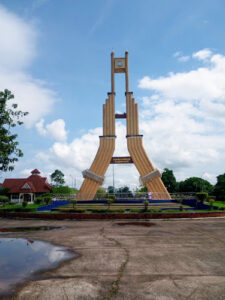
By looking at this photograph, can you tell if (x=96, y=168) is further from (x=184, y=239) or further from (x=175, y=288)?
(x=175, y=288)

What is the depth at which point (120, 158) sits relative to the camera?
1481 inches

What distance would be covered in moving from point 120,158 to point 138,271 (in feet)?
98.2

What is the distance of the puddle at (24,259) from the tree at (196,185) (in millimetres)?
66280

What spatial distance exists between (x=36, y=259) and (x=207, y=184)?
7678 cm

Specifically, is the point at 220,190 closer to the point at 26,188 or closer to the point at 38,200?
the point at 38,200

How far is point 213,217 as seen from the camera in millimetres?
21750

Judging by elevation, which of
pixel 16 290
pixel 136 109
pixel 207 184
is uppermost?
pixel 136 109

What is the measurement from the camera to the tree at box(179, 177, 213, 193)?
238ft

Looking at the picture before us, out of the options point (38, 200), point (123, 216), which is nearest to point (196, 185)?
point (38, 200)

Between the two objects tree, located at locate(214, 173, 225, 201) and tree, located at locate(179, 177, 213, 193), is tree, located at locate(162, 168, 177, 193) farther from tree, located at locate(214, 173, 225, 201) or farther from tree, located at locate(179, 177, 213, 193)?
tree, located at locate(214, 173, 225, 201)

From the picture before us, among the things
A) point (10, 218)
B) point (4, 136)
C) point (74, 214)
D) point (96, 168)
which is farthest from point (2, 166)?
point (96, 168)

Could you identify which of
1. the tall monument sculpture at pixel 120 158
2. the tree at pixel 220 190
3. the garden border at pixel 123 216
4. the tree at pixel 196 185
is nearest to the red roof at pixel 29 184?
the tall monument sculpture at pixel 120 158

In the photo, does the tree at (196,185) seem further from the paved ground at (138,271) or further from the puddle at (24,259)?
the puddle at (24,259)

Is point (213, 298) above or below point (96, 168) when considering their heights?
below
